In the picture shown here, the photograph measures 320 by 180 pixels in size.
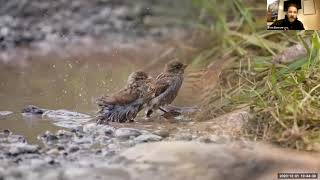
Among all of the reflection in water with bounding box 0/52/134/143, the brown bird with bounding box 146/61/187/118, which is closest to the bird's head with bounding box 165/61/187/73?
the brown bird with bounding box 146/61/187/118

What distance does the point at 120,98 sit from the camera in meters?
1.70

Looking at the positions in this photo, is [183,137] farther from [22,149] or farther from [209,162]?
[22,149]

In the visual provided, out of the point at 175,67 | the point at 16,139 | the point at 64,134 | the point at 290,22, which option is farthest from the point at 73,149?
the point at 290,22

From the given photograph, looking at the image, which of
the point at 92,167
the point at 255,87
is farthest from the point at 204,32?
the point at 92,167

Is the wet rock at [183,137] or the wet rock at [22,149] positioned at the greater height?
the wet rock at [183,137]

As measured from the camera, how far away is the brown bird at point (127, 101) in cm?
169

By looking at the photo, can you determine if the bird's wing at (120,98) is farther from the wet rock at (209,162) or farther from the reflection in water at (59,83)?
the wet rock at (209,162)

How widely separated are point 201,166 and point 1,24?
0.81 m

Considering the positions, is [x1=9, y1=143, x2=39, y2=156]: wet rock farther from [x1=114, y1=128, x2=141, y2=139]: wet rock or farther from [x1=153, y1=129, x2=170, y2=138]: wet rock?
[x1=153, y1=129, x2=170, y2=138]: wet rock

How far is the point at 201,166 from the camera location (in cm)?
156

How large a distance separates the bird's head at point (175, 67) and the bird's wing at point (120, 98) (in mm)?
138

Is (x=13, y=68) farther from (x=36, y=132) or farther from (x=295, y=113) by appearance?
(x=295, y=113)

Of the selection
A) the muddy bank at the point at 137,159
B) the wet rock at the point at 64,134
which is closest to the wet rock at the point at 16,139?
the muddy bank at the point at 137,159

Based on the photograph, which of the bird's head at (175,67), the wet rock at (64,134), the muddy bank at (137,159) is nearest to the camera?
the muddy bank at (137,159)
